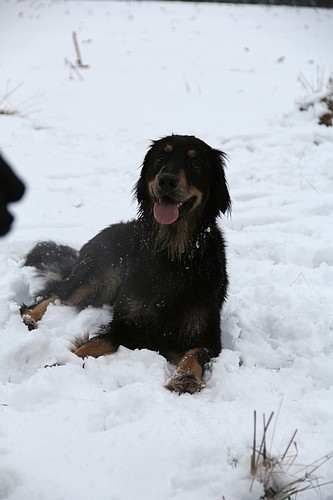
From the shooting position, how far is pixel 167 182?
123 inches

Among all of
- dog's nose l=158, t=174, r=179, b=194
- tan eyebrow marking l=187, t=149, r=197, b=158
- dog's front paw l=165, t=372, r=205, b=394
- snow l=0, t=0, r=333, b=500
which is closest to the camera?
snow l=0, t=0, r=333, b=500

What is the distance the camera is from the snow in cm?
210

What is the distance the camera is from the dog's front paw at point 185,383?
9.02 feet

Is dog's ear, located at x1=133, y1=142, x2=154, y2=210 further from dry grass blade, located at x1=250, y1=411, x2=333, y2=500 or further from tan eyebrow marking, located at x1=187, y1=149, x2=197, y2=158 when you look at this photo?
dry grass blade, located at x1=250, y1=411, x2=333, y2=500

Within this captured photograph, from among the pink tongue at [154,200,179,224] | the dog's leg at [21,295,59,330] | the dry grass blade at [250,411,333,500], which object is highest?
the pink tongue at [154,200,179,224]

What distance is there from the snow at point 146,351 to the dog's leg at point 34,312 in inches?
3.2

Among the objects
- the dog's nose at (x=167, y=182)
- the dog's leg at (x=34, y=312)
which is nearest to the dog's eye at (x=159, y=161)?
the dog's nose at (x=167, y=182)

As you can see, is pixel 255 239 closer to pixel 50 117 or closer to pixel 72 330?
pixel 72 330

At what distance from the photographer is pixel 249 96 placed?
11.4m

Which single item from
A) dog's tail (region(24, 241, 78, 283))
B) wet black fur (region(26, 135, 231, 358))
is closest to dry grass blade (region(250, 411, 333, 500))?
wet black fur (region(26, 135, 231, 358))

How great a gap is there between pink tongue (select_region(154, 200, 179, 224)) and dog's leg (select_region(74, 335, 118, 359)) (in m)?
0.88

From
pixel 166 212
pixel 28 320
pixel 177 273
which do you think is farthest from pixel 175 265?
pixel 28 320

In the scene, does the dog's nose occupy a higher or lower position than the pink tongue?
higher

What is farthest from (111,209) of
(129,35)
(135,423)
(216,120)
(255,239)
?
(129,35)
